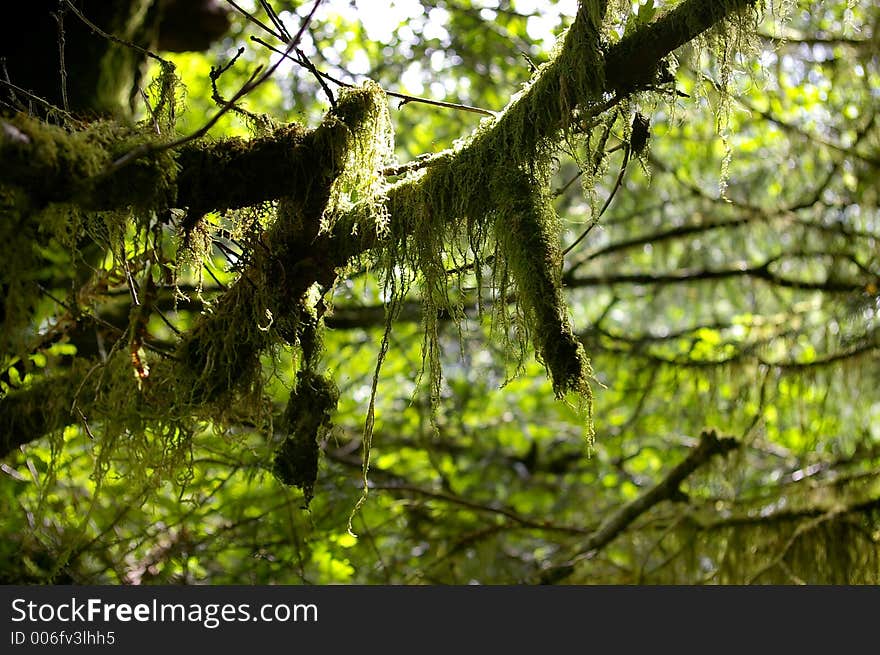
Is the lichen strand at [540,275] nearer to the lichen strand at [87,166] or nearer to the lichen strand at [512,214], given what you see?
the lichen strand at [512,214]

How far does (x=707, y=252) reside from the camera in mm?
4648

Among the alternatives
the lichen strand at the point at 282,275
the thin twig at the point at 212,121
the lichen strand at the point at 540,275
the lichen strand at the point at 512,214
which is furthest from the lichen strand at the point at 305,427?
the thin twig at the point at 212,121

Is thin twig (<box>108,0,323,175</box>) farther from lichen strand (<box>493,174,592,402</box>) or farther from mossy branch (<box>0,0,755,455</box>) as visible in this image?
lichen strand (<box>493,174,592,402</box>)

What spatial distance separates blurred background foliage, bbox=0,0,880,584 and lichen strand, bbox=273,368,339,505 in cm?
31

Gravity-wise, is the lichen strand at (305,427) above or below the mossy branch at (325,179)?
below

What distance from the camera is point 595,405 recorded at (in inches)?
90.0

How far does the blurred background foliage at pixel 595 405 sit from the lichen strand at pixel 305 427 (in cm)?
31

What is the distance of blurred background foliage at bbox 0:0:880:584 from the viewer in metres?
2.95

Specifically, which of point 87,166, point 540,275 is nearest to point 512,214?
point 540,275

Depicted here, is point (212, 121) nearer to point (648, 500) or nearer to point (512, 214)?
point (512, 214)

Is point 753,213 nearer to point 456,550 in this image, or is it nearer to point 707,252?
point 707,252

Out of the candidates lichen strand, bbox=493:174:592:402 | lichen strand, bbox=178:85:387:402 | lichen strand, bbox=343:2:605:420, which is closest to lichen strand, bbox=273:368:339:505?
lichen strand, bbox=178:85:387:402

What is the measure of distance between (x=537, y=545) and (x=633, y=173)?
240 cm

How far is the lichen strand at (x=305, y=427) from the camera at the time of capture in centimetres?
180
